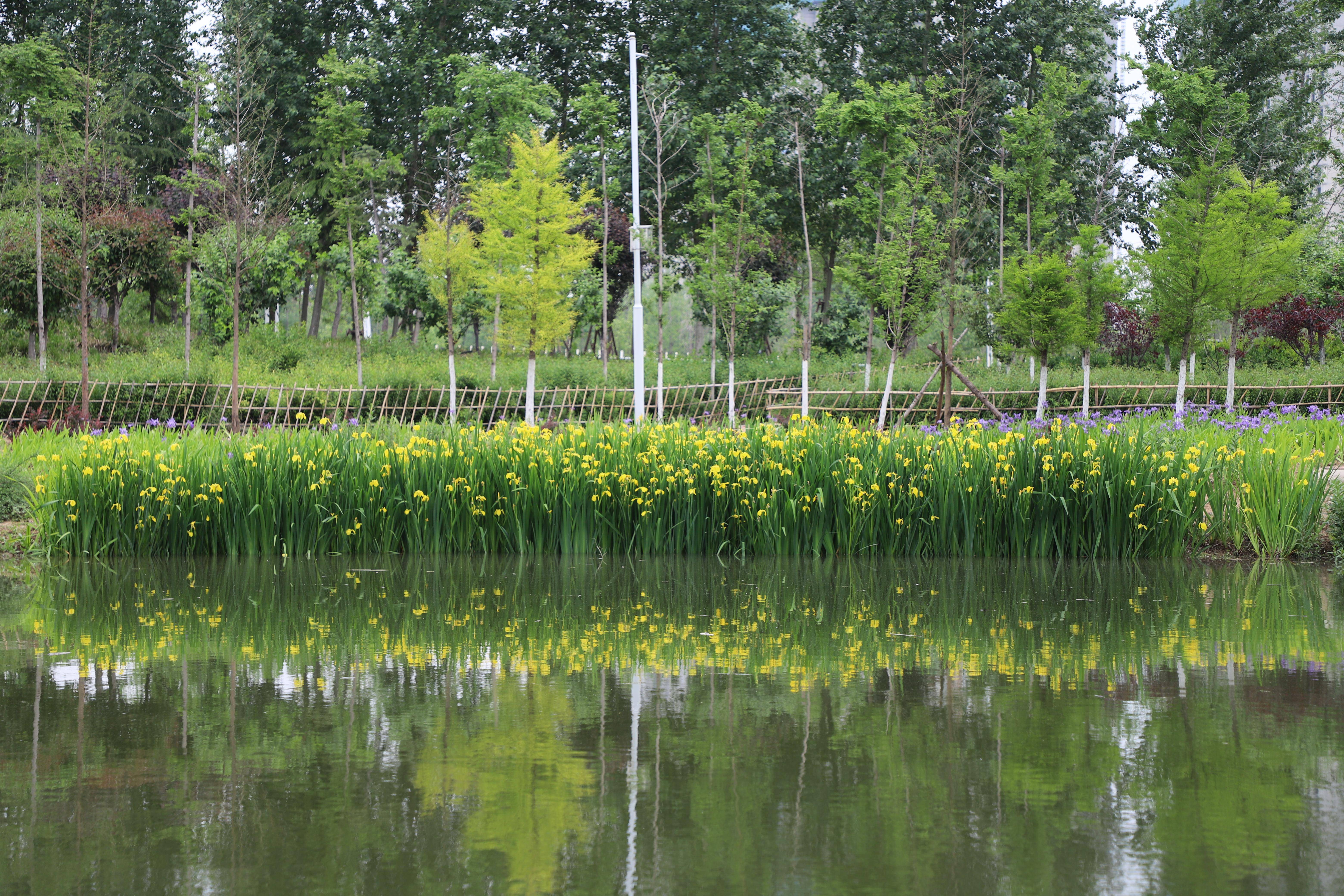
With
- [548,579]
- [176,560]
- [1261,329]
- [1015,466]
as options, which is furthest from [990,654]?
[1261,329]

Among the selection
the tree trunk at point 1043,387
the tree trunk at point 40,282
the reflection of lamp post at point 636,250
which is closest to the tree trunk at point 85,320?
the tree trunk at point 40,282

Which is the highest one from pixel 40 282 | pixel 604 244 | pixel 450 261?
pixel 604 244

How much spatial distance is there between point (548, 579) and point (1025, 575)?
3.50 meters

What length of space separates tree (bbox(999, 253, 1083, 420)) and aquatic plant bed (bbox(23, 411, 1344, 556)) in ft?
33.3

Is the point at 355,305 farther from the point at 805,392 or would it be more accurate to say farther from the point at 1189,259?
the point at 1189,259

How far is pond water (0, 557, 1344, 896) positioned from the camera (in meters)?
2.85

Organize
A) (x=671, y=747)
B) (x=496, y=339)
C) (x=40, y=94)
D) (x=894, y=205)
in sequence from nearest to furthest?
(x=671, y=747) < (x=496, y=339) < (x=40, y=94) < (x=894, y=205)

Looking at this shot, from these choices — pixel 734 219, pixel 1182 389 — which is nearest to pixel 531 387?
pixel 734 219

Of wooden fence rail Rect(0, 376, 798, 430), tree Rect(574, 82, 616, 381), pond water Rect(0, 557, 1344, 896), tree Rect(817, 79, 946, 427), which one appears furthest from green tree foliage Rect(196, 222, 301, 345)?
pond water Rect(0, 557, 1344, 896)

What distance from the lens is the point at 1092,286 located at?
20.5 m

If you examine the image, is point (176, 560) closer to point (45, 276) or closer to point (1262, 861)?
point (1262, 861)

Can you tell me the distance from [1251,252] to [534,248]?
13151 mm

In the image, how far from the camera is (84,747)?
12.6 feet

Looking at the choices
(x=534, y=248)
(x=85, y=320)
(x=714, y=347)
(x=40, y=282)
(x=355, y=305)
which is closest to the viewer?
(x=85, y=320)
